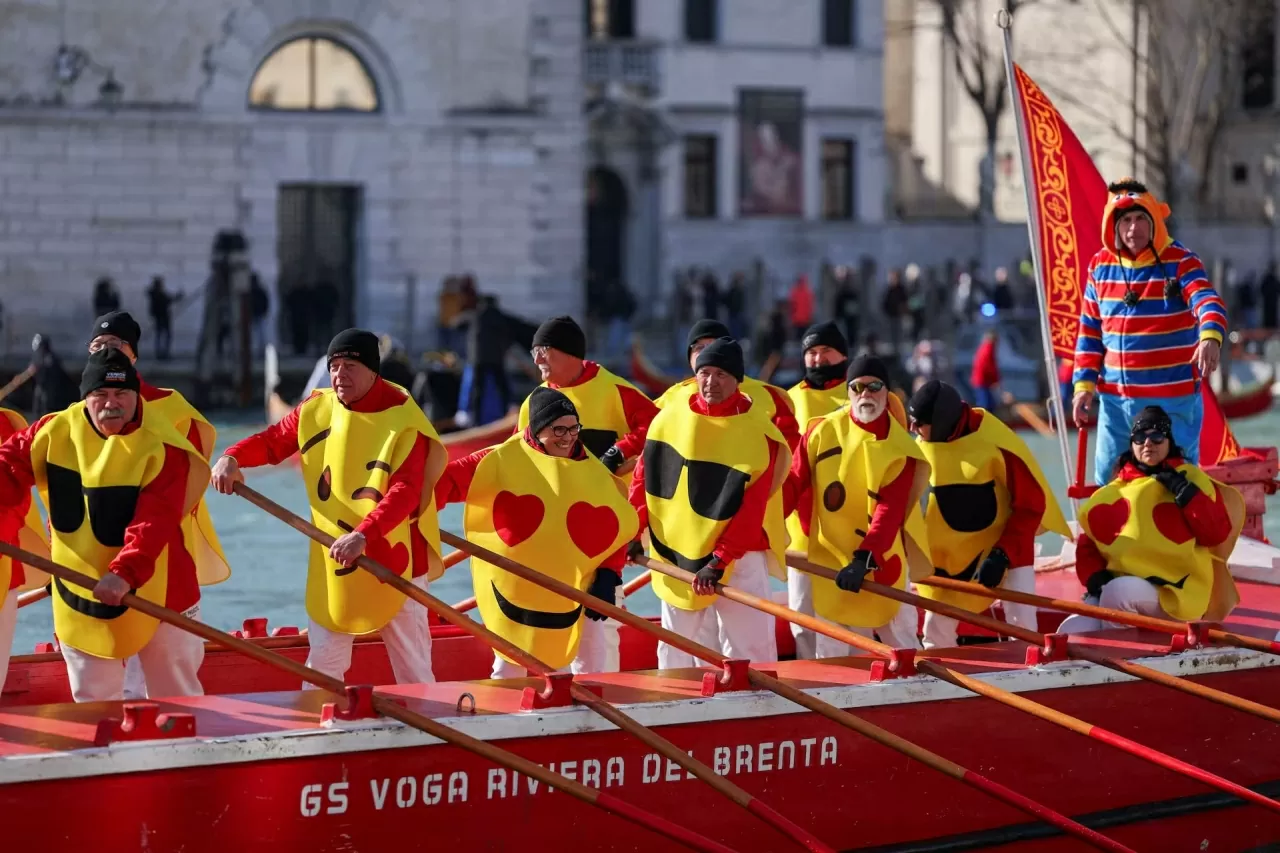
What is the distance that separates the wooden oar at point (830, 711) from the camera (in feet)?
24.4

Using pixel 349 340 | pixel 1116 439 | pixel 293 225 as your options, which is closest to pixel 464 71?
pixel 293 225

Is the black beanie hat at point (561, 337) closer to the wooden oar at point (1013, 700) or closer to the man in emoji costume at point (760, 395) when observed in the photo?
the man in emoji costume at point (760, 395)

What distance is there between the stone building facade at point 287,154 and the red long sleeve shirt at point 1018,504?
2183 cm

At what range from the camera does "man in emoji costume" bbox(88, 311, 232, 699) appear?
7824 millimetres

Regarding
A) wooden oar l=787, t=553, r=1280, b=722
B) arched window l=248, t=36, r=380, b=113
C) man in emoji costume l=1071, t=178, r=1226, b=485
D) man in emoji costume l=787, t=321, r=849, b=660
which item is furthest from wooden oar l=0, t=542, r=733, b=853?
arched window l=248, t=36, r=380, b=113

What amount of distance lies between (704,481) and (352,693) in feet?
6.47

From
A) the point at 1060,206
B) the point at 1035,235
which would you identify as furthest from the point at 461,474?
the point at 1060,206

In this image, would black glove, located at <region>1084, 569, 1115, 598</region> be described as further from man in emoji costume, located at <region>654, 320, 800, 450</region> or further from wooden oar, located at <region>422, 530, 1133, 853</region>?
wooden oar, located at <region>422, 530, 1133, 853</region>

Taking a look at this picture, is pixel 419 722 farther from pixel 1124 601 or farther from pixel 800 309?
pixel 800 309

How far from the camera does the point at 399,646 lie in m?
8.09

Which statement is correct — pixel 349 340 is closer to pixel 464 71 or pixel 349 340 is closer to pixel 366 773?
pixel 366 773

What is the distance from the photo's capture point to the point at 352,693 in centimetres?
694

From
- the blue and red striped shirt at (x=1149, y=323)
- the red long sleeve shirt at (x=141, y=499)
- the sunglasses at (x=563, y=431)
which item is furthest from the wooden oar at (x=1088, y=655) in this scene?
the red long sleeve shirt at (x=141, y=499)

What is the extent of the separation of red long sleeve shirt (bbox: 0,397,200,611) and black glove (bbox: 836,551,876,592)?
243 centimetres
